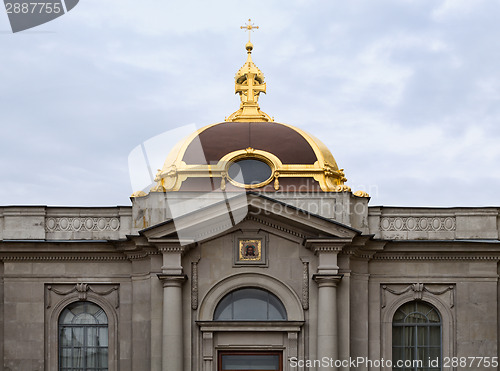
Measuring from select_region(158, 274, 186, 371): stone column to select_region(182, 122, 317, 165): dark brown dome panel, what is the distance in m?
5.27

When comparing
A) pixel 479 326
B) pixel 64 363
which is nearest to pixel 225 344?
pixel 64 363

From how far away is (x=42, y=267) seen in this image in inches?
1812

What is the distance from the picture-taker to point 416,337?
4594 centimetres

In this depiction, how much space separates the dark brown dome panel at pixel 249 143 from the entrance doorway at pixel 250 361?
7031 mm

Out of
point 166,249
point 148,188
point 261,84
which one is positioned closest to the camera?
point 166,249

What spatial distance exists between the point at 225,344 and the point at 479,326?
841 centimetres

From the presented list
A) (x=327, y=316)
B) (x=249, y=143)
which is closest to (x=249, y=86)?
(x=249, y=143)

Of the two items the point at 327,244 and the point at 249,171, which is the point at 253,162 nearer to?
the point at 249,171

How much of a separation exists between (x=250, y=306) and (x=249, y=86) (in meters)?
11.2

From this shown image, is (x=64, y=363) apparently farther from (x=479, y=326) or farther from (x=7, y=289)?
(x=479, y=326)

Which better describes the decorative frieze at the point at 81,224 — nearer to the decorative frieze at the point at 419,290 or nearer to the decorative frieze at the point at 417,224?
the decorative frieze at the point at 417,224

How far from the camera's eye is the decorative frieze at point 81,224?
1821 inches

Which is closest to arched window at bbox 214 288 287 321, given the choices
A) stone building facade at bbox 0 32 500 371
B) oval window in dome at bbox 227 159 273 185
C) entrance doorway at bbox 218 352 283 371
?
stone building facade at bbox 0 32 500 371

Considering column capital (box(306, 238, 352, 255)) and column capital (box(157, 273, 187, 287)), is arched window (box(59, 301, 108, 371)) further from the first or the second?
column capital (box(306, 238, 352, 255))
